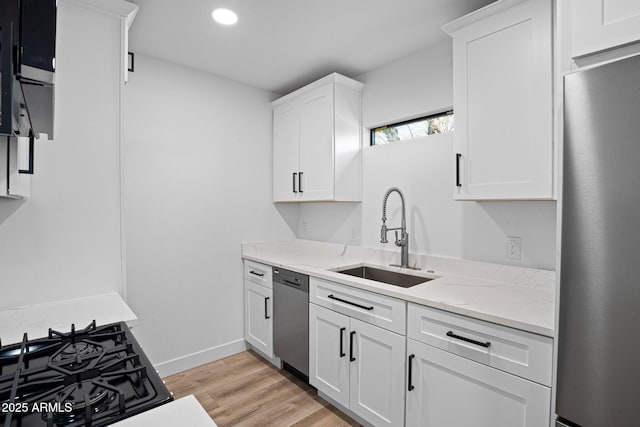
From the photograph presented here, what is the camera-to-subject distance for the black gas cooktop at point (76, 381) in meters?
0.70

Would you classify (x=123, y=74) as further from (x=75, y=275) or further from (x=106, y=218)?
(x=75, y=275)

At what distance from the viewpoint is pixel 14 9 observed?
0.68 meters

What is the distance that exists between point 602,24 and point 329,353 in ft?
6.68

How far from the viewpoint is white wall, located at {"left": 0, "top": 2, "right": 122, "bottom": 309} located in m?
1.47

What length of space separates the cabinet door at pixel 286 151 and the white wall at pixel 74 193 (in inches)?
61.2

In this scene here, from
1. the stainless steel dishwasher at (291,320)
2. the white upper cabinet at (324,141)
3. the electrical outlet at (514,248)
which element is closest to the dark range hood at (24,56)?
the stainless steel dishwasher at (291,320)

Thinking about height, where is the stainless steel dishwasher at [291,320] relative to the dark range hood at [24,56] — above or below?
below

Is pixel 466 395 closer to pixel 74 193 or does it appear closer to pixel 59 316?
pixel 59 316

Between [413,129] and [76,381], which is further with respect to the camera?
[413,129]

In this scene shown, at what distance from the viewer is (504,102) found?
1.70m

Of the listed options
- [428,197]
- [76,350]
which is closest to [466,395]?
[428,197]

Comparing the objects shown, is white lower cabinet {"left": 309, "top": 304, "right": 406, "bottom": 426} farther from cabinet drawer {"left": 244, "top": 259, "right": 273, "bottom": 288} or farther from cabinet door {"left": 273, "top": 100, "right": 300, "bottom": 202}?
cabinet door {"left": 273, "top": 100, "right": 300, "bottom": 202}

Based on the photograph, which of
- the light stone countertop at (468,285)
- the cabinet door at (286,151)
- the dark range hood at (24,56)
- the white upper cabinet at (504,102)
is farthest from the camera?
the cabinet door at (286,151)

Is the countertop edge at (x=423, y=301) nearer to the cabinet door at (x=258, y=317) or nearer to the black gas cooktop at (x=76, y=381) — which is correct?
the cabinet door at (x=258, y=317)
